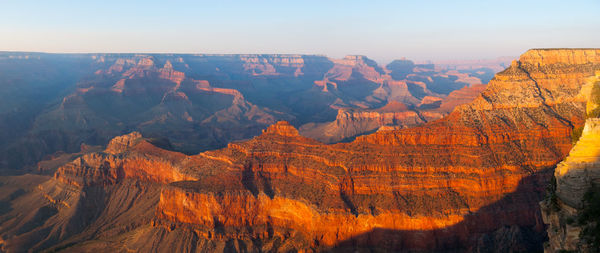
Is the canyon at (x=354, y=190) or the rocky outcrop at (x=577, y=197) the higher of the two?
the rocky outcrop at (x=577, y=197)

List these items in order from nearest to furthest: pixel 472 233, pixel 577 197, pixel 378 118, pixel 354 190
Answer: pixel 577 197, pixel 472 233, pixel 354 190, pixel 378 118

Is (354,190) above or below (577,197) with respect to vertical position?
below

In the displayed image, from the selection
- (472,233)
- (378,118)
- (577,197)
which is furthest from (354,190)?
(378,118)

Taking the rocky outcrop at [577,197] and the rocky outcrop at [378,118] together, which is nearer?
the rocky outcrop at [577,197]

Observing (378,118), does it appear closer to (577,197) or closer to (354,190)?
(354,190)

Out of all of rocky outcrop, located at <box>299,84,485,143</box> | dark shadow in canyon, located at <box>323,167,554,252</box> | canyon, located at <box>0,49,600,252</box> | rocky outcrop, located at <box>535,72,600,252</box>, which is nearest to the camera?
rocky outcrop, located at <box>535,72,600,252</box>

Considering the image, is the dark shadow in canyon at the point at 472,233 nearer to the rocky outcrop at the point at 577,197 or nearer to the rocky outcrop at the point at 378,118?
the rocky outcrop at the point at 577,197

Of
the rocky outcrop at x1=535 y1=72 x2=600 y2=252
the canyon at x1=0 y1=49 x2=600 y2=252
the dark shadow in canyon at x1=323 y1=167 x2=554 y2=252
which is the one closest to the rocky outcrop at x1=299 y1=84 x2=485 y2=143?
the canyon at x1=0 y1=49 x2=600 y2=252

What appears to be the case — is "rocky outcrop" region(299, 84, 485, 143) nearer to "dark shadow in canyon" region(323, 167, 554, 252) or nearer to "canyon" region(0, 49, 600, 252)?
"canyon" region(0, 49, 600, 252)

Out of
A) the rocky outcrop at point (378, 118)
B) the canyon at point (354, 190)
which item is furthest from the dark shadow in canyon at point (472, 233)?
the rocky outcrop at point (378, 118)

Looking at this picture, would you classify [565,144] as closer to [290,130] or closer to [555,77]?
[555,77]

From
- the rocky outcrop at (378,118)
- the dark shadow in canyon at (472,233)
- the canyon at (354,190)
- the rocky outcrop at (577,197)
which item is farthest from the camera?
the rocky outcrop at (378,118)
